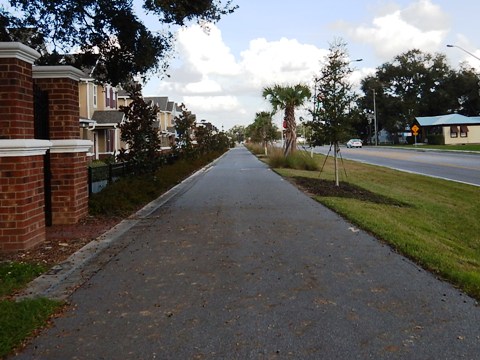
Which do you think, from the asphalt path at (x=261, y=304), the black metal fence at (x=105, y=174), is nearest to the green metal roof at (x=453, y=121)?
the black metal fence at (x=105, y=174)

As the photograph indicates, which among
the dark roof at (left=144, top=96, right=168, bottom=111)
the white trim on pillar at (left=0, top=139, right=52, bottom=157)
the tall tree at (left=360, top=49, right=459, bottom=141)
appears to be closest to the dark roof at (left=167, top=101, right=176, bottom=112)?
the dark roof at (left=144, top=96, right=168, bottom=111)

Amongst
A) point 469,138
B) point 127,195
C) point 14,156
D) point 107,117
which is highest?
point 107,117

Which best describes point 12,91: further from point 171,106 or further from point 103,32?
point 171,106

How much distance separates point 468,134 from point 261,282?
249 feet

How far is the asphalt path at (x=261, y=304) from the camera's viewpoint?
3945 mm

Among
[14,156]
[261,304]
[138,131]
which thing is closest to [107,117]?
[138,131]

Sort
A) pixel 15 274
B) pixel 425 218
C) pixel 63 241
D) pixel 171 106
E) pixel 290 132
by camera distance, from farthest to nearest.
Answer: pixel 171 106 → pixel 290 132 → pixel 425 218 → pixel 63 241 → pixel 15 274

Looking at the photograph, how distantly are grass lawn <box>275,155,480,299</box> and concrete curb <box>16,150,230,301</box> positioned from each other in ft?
13.6

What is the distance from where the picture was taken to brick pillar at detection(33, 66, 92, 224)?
909 cm

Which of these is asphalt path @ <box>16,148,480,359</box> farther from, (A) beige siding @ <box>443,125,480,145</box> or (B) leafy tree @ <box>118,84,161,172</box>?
(A) beige siding @ <box>443,125,480,145</box>

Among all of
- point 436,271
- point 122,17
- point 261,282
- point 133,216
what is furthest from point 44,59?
point 436,271

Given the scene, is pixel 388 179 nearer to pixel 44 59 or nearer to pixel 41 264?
pixel 44 59

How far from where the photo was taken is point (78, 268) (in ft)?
21.3

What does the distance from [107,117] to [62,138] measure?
30.4 metres
